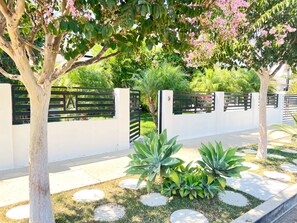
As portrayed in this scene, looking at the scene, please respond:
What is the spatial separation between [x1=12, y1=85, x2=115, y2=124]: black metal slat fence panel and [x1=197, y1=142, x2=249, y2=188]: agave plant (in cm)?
320

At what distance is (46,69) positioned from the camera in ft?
9.23

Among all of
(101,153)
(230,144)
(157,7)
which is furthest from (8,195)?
(230,144)

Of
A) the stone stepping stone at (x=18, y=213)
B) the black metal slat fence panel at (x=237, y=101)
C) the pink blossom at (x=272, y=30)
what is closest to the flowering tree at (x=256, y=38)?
the pink blossom at (x=272, y=30)

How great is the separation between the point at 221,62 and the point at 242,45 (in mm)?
900

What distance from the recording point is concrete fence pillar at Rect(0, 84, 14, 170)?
494 cm

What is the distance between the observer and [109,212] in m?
3.47

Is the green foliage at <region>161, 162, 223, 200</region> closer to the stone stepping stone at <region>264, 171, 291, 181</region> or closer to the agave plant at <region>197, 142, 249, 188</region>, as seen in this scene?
the agave plant at <region>197, 142, 249, 188</region>

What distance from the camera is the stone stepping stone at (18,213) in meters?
3.29

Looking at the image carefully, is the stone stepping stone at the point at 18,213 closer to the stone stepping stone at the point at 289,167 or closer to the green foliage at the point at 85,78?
the stone stepping stone at the point at 289,167

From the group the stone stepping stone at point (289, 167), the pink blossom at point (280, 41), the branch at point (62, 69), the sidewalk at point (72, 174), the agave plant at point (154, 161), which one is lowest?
the stone stepping stone at point (289, 167)

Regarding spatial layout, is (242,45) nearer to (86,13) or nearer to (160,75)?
Answer: (86,13)

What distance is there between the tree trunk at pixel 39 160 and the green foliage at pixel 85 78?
17.1 ft

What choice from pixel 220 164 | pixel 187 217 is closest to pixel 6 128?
pixel 187 217

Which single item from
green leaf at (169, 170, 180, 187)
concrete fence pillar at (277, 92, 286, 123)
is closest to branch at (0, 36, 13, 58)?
green leaf at (169, 170, 180, 187)
